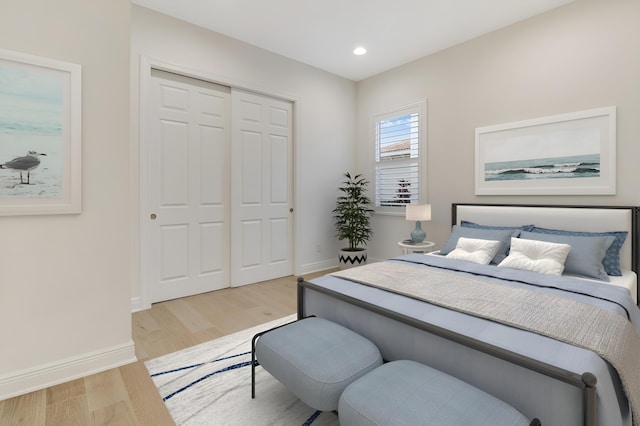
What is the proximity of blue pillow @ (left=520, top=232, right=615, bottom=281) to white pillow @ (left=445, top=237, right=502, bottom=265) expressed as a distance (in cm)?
52

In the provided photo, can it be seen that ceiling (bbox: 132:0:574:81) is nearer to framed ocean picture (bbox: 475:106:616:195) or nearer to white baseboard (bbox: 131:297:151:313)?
framed ocean picture (bbox: 475:106:616:195)

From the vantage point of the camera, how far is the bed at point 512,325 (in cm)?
121

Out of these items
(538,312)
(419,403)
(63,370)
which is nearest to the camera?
(419,403)

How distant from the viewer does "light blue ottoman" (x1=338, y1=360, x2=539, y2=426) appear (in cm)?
113

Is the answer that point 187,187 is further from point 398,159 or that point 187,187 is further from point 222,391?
point 398,159

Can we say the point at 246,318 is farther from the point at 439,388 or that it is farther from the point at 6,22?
the point at 6,22

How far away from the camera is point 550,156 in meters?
3.35

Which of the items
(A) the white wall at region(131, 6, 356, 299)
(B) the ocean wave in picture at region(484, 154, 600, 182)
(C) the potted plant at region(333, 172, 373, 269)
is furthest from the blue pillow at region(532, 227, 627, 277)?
(A) the white wall at region(131, 6, 356, 299)

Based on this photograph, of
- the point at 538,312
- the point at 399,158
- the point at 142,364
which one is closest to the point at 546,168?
the point at 399,158

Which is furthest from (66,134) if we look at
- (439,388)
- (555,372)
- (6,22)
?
(555,372)

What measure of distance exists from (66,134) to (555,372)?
9.04 feet

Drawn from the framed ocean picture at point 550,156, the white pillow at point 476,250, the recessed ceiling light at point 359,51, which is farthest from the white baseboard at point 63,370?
the recessed ceiling light at point 359,51

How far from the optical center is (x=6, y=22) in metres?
1.87

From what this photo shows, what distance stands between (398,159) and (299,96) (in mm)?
1644
